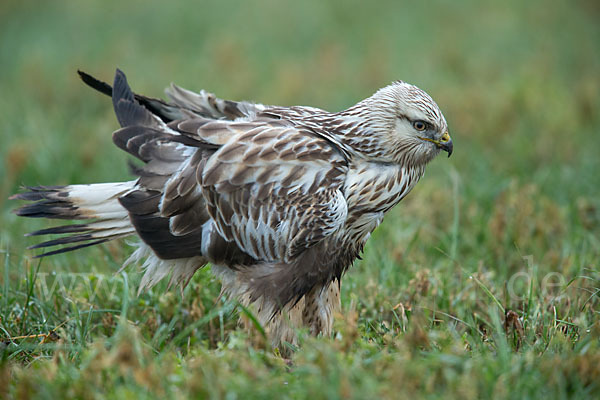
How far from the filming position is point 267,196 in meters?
3.76

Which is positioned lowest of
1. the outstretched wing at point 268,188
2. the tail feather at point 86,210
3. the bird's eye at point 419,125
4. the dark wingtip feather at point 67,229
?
the dark wingtip feather at point 67,229

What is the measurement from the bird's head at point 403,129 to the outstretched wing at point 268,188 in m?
0.22

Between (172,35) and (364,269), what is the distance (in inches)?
320

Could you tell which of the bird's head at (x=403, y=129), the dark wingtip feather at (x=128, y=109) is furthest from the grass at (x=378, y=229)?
the dark wingtip feather at (x=128, y=109)

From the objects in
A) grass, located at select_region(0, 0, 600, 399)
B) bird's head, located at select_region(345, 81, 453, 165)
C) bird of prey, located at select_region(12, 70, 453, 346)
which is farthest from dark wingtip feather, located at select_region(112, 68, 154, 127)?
bird's head, located at select_region(345, 81, 453, 165)

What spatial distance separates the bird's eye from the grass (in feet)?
3.12

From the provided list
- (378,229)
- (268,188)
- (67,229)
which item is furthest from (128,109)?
(378,229)

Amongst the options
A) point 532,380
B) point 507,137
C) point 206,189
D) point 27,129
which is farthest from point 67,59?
point 532,380

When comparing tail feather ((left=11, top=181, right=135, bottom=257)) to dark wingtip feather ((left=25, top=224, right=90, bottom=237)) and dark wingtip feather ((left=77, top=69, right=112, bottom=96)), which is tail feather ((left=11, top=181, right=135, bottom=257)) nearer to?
dark wingtip feather ((left=25, top=224, right=90, bottom=237))

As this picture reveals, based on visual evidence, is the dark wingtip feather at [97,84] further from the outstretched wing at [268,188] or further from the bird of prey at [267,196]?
the outstretched wing at [268,188]

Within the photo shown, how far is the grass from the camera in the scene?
2.88 m

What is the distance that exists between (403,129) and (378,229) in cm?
183

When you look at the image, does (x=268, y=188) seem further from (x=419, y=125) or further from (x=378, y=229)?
(x=378, y=229)

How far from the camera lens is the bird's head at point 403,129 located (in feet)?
12.6
